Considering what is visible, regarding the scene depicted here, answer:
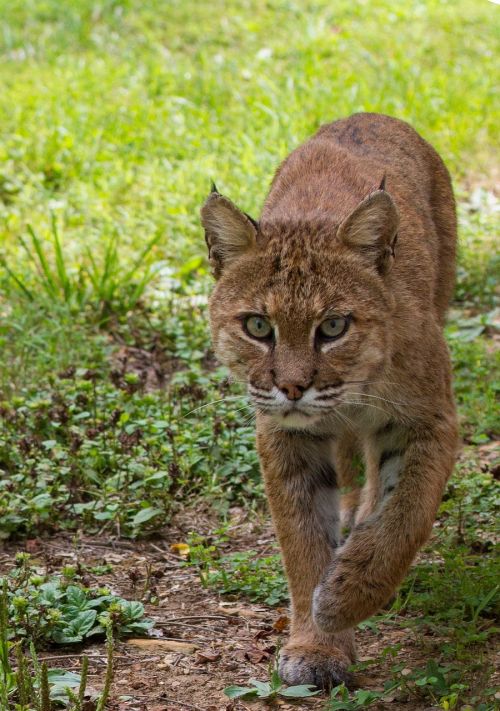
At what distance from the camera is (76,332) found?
7.71 meters

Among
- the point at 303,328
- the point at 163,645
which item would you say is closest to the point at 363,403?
the point at 303,328

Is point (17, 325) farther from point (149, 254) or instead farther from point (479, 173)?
point (479, 173)

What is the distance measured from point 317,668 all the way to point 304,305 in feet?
4.59

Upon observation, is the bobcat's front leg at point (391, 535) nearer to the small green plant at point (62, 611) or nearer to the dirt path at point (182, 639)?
the dirt path at point (182, 639)

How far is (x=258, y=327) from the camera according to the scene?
4684 mm

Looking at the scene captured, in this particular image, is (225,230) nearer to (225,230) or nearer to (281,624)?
(225,230)

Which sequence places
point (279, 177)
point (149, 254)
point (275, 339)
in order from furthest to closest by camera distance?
point (149, 254)
point (279, 177)
point (275, 339)

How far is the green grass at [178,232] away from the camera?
5.78 m

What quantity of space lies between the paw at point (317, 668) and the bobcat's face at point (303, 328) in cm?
90

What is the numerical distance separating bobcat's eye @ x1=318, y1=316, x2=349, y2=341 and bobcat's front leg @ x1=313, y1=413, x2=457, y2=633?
2.13ft

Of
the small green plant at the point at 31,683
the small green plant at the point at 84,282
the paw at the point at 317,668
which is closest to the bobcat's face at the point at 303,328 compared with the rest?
the paw at the point at 317,668

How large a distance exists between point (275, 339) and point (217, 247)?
0.63 m

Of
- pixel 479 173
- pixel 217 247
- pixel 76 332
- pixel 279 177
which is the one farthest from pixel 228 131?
pixel 217 247

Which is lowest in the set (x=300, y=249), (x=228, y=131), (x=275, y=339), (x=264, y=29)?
(x=275, y=339)
